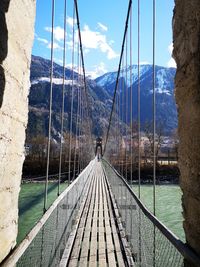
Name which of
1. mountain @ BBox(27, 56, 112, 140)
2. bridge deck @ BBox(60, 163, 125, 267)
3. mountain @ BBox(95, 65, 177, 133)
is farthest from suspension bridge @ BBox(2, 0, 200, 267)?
mountain @ BBox(95, 65, 177, 133)

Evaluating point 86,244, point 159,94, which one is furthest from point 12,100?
point 159,94

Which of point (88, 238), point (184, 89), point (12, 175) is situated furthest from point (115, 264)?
point (184, 89)

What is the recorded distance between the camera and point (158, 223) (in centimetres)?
164

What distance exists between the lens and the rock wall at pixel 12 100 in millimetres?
1396

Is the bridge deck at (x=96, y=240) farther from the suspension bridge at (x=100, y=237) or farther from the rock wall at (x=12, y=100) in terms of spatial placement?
the rock wall at (x=12, y=100)

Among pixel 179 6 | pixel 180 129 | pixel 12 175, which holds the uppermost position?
pixel 179 6

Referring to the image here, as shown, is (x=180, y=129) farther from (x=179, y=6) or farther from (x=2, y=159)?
(x=2, y=159)

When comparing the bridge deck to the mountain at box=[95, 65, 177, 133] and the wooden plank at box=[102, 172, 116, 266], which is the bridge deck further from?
the mountain at box=[95, 65, 177, 133]

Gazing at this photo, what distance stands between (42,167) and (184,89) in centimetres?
3260

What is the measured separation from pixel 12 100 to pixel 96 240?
3.08 meters

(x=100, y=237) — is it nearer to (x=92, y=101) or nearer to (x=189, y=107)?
(x=189, y=107)

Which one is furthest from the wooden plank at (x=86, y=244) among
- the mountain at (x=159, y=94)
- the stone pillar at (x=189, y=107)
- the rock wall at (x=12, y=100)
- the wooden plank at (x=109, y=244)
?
the mountain at (x=159, y=94)

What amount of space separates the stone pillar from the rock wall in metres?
0.69

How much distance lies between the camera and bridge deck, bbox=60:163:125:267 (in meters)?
3.38
